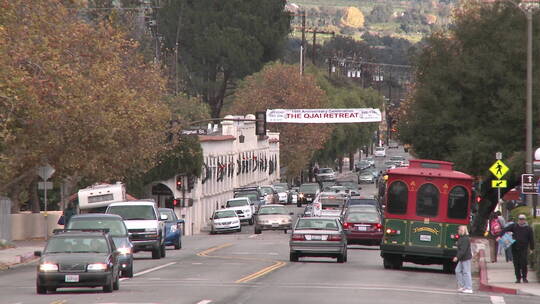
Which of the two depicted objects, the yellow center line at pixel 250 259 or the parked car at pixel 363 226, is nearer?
the yellow center line at pixel 250 259

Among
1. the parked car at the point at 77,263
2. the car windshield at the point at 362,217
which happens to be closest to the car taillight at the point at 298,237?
the car windshield at the point at 362,217

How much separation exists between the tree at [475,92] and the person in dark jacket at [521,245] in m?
25.9

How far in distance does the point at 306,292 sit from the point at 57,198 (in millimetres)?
47051

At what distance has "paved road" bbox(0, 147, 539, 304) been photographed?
2503 centimetres

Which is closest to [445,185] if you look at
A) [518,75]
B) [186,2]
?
[518,75]

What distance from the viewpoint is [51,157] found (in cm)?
4966

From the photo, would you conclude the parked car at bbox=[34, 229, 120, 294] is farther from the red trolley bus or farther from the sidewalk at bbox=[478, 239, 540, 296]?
the red trolley bus

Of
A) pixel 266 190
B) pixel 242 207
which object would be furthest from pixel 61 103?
pixel 266 190

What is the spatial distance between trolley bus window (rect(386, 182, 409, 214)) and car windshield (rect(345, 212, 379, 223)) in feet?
44.0

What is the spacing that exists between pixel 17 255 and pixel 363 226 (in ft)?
48.5

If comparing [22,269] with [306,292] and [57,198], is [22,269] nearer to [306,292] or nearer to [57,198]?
[306,292]

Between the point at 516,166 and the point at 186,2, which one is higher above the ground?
the point at 186,2

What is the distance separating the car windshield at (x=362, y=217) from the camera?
50.3 meters

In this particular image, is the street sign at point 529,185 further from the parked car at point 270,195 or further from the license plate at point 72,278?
the parked car at point 270,195
